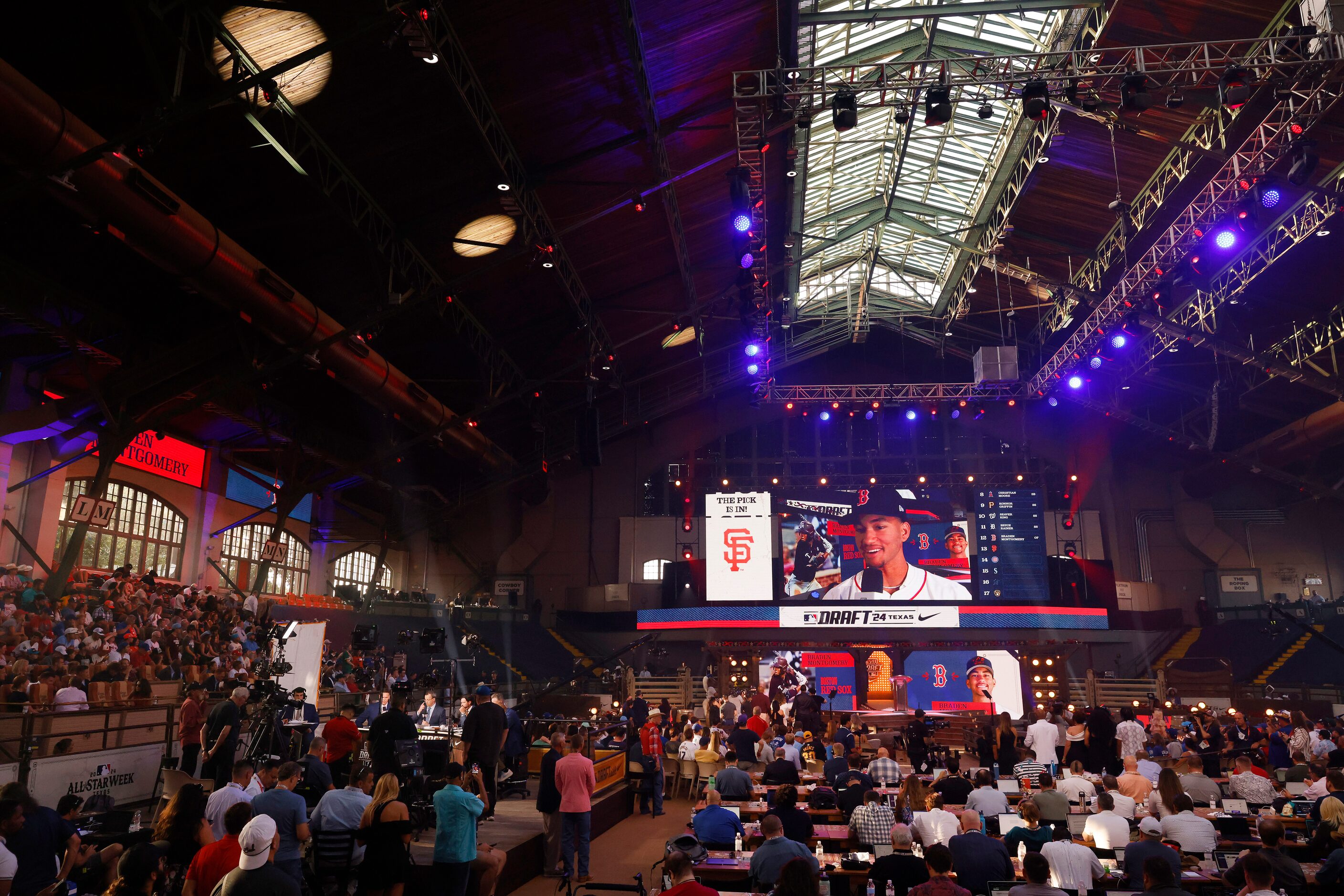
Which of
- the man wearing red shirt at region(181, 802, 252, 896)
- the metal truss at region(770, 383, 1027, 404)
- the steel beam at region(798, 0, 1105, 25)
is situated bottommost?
the man wearing red shirt at region(181, 802, 252, 896)

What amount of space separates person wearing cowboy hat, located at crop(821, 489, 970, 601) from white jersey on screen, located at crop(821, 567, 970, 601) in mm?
13

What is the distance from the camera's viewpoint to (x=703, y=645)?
27.5 metres

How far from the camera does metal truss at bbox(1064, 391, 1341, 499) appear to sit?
23891 mm

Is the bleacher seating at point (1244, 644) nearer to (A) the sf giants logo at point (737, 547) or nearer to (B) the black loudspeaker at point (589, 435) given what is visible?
(A) the sf giants logo at point (737, 547)

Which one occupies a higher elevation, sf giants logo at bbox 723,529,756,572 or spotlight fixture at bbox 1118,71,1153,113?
spotlight fixture at bbox 1118,71,1153,113

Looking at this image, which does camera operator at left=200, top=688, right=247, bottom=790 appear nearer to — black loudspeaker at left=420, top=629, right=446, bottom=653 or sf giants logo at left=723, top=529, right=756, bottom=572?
black loudspeaker at left=420, top=629, right=446, bottom=653

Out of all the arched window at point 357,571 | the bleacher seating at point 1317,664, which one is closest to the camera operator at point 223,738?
the arched window at point 357,571

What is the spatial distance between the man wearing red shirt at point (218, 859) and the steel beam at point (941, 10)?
1226 centimetres

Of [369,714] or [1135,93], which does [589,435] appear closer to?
[369,714]

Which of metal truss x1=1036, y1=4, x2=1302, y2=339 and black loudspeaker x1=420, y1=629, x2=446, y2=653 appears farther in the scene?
metal truss x1=1036, y1=4, x2=1302, y2=339

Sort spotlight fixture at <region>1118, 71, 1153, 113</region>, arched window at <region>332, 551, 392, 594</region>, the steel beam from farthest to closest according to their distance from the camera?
arched window at <region>332, 551, 392, 594</region> < the steel beam < spotlight fixture at <region>1118, 71, 1153, 113</region>

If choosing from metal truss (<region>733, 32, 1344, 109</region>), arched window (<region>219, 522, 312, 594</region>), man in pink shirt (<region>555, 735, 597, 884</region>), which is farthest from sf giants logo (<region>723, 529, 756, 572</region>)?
man in pink shirt (<region>555, 735, 597, 884</region>)

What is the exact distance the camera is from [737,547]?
26.4 metres

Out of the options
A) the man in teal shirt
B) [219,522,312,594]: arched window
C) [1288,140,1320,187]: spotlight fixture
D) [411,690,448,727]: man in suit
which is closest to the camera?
the man in teal shirt
